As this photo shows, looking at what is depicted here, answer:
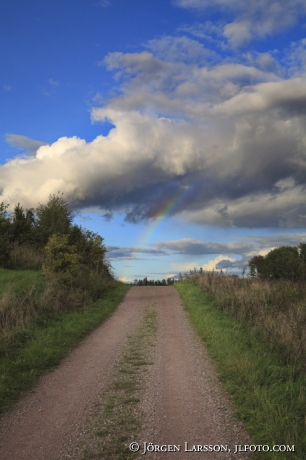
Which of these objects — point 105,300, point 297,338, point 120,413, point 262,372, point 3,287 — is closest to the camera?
point 120,413

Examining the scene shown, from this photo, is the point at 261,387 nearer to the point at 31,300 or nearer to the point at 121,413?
the point at 121,413

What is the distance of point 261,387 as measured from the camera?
22.2 feet

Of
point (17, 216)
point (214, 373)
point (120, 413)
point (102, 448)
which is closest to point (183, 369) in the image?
point (214, 373)

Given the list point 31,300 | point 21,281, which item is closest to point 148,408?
point 31,300

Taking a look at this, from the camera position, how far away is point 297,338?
9438 millimetres

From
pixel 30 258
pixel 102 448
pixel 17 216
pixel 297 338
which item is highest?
pixel 17 216

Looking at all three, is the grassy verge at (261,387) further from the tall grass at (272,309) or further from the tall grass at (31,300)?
Answer: the tall grass at (31,300)

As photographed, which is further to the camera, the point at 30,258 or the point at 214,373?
the point at 30,258

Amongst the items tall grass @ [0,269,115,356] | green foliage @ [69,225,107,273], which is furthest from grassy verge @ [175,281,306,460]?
green foliage @ [69,225,107,273]

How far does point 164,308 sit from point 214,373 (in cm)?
1074

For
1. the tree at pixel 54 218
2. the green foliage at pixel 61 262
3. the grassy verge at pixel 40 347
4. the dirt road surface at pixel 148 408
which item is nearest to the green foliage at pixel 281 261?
the tree at pixel 54 218

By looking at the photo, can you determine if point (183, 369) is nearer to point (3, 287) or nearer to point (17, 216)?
point (3, 287)

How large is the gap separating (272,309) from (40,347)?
9.14 meters

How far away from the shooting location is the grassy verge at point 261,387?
504cm
